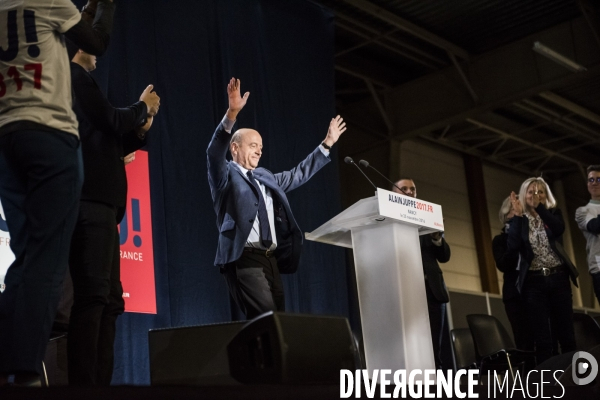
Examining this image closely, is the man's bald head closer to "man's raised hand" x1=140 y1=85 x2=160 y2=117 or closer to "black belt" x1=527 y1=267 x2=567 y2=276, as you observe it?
"man's raised hand" x1=140 y1=85 x2=160 y2=117

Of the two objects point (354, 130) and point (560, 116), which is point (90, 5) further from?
point (560, 116)

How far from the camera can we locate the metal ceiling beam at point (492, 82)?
776 cm

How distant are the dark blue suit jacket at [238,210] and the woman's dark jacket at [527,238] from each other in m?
1.68

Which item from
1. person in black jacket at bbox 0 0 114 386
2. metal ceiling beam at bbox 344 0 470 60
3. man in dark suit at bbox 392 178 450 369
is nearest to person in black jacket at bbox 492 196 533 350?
man in dark suit at bbox 392 178 450 369

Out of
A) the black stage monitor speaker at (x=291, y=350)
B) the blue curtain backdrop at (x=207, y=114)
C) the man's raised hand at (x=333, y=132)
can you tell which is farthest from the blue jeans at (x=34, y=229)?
the blue curtain backdrop at (x=207, y=114)

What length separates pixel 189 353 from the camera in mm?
2145

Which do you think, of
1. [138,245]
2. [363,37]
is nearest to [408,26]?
[363,37]

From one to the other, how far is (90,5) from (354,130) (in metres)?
7.93

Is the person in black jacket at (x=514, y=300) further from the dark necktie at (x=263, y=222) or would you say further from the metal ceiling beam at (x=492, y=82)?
the metal ceiling beam at (x=492, y=82)

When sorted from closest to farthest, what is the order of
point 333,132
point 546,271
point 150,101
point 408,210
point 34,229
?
point 34,229, point 150,101, point 408,210, point 333,132, point 546,271

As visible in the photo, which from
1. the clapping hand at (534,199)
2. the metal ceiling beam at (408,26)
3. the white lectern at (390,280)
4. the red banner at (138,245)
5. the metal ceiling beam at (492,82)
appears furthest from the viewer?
the metal ceiling beam at (492,82)

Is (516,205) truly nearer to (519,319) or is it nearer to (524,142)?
(519,319)

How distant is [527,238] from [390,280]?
1.66m

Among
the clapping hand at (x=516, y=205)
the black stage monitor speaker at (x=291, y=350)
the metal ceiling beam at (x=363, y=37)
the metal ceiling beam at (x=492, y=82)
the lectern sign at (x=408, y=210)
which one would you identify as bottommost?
the black stage monitor speaker at (x=291, y=350)
